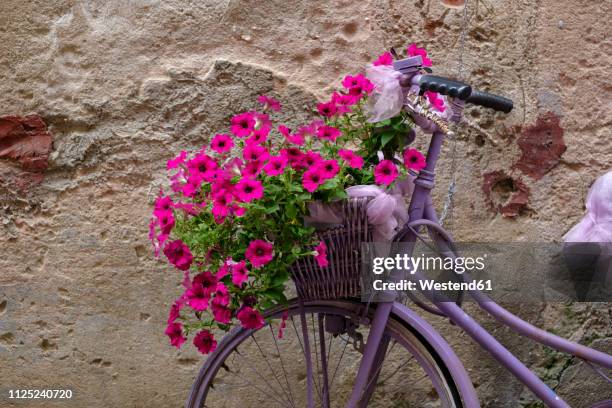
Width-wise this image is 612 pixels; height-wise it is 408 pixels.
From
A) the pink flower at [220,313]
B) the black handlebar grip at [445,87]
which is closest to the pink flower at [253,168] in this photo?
the pink flower at [220,313]

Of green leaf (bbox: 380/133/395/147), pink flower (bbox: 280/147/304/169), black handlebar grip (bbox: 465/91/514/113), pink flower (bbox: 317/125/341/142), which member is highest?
black handlebar grip (bbox: 465/91/514/113)

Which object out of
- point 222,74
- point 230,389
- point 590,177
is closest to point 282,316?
point 230,389

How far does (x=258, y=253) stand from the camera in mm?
1705

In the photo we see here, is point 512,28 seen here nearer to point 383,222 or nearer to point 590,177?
point 590,177

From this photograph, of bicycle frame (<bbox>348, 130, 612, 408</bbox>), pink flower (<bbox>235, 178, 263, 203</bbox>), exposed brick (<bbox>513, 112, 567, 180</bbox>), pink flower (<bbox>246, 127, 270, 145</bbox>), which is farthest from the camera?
exposed brick (<bbox>513, 112, 567, 180</bbox>)

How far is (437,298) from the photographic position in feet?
6.27

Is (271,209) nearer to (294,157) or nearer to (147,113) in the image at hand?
(294,157)

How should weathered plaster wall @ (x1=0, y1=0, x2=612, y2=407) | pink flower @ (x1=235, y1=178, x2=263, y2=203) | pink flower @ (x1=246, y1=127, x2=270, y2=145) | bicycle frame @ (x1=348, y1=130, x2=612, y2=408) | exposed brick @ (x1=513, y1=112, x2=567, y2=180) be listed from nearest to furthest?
pink flower @ (x1=235, y1=178, x2=263, y2=203)
pink flower @ (x1=246, y1=127, x2=270, y2=145)
bicycle frame @ (x1=348, y1=130, x2=612, y2=408)
weathered plaster wall @ (x1=0, y1=0, x2=612, y2=407)
exposed brick @ (x1=513, y1=112, x2=567, y2=180)

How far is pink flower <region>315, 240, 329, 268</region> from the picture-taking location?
5.56ft

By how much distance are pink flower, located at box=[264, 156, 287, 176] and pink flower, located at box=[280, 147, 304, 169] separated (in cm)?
3

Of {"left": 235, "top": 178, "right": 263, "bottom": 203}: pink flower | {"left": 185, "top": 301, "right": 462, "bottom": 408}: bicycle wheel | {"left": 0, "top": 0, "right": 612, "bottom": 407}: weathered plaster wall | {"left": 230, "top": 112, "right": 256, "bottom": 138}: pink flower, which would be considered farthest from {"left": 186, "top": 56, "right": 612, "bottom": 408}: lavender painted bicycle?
{"left": 0, "top": 0, "right": 612, "bottom": 407}: weathered plaster wall

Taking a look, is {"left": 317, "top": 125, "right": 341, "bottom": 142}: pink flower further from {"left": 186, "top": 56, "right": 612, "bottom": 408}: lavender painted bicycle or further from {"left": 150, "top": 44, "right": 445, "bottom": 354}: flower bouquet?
{"left": 186, "top": 56, "right": 612, "bottom": 408}: lavender painted bicycle

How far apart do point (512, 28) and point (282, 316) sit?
56.3 inches

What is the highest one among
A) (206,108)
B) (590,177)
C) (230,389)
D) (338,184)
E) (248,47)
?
(248,47)
